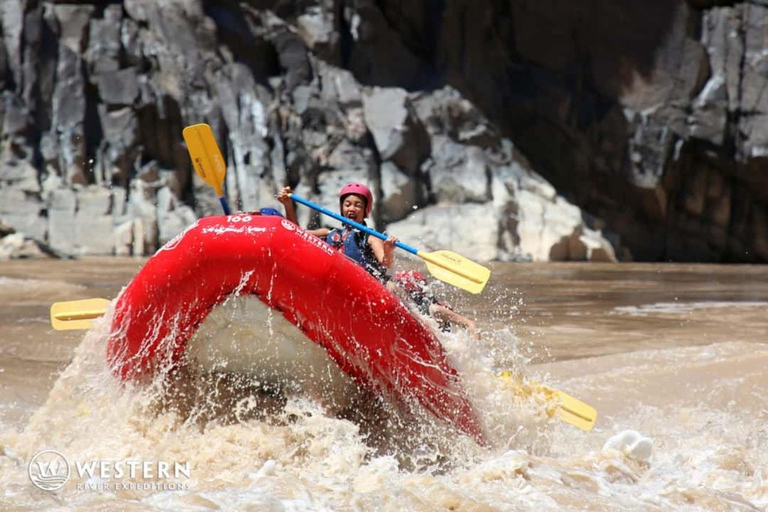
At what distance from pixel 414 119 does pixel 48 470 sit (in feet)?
54.1

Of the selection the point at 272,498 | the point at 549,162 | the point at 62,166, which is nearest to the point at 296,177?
the point at 62,166

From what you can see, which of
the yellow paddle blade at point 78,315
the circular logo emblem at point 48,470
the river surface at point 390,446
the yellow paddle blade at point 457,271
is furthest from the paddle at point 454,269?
the circular logo emblem at point 48,470

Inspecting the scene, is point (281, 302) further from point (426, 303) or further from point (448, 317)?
point (448, 317)

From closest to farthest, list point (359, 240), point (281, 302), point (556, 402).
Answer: point (281, 302) < point (556, 402) < point (359, 240)

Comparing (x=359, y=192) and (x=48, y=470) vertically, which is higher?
(x=359, y=192)

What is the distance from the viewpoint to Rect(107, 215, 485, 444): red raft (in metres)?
2.77

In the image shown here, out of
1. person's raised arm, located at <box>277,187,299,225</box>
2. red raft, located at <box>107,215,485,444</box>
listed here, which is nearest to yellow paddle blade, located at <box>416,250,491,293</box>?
red raft, located at <box>107,215,485,444</box>

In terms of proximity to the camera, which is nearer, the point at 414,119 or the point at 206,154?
the point at 206,154

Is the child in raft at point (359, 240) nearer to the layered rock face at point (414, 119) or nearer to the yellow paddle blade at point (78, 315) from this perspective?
the yellow paddle blade at point (78, 315)

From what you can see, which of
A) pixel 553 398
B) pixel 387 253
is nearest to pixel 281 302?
pixel 387 253

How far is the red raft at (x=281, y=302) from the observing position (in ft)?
9.09

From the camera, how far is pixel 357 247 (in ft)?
11.4

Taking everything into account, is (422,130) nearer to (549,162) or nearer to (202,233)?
(549,162)

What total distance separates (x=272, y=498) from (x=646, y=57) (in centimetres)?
1949
